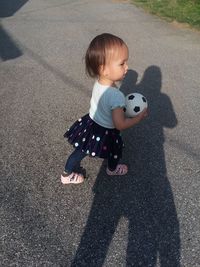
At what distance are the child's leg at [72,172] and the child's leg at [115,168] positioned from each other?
0.24 meters

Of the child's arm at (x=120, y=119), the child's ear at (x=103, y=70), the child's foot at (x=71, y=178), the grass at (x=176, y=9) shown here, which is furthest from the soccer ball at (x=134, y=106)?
the grass at (x=176, y=9)

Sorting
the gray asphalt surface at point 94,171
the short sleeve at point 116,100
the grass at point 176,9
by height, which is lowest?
the grass at point 176,9

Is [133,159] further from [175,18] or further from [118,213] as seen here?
[175,18]

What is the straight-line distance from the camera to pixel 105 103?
127 inches

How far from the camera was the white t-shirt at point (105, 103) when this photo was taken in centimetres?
316

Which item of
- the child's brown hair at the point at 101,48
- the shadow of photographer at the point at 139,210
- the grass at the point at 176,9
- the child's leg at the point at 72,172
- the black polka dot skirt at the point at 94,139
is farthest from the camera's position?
the grass at the point at 176,9

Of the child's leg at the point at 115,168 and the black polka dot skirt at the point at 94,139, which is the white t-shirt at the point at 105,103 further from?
the child's leg at the point at 115,168

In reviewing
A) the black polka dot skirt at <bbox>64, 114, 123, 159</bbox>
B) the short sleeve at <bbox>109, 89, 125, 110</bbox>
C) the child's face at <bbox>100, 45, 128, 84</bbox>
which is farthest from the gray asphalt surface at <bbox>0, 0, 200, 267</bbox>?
the child's face at <bbox>100, 45, 128, 84</bbox>

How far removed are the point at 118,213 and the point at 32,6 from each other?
848 centimetres

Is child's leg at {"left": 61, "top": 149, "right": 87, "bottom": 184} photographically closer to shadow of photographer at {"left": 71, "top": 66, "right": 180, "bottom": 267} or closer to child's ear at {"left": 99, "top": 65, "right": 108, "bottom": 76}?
shadow of photographer at {"left": 71, "top": 66, "right": 180, "bottom": 267}

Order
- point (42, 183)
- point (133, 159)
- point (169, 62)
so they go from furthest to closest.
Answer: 1. point (169, 62)
2. point (133, 159)
3. point (42, 183)

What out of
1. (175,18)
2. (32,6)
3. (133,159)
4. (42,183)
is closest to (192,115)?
(133,159)

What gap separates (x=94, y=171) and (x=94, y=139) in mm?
482

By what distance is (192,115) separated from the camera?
4789 mm
